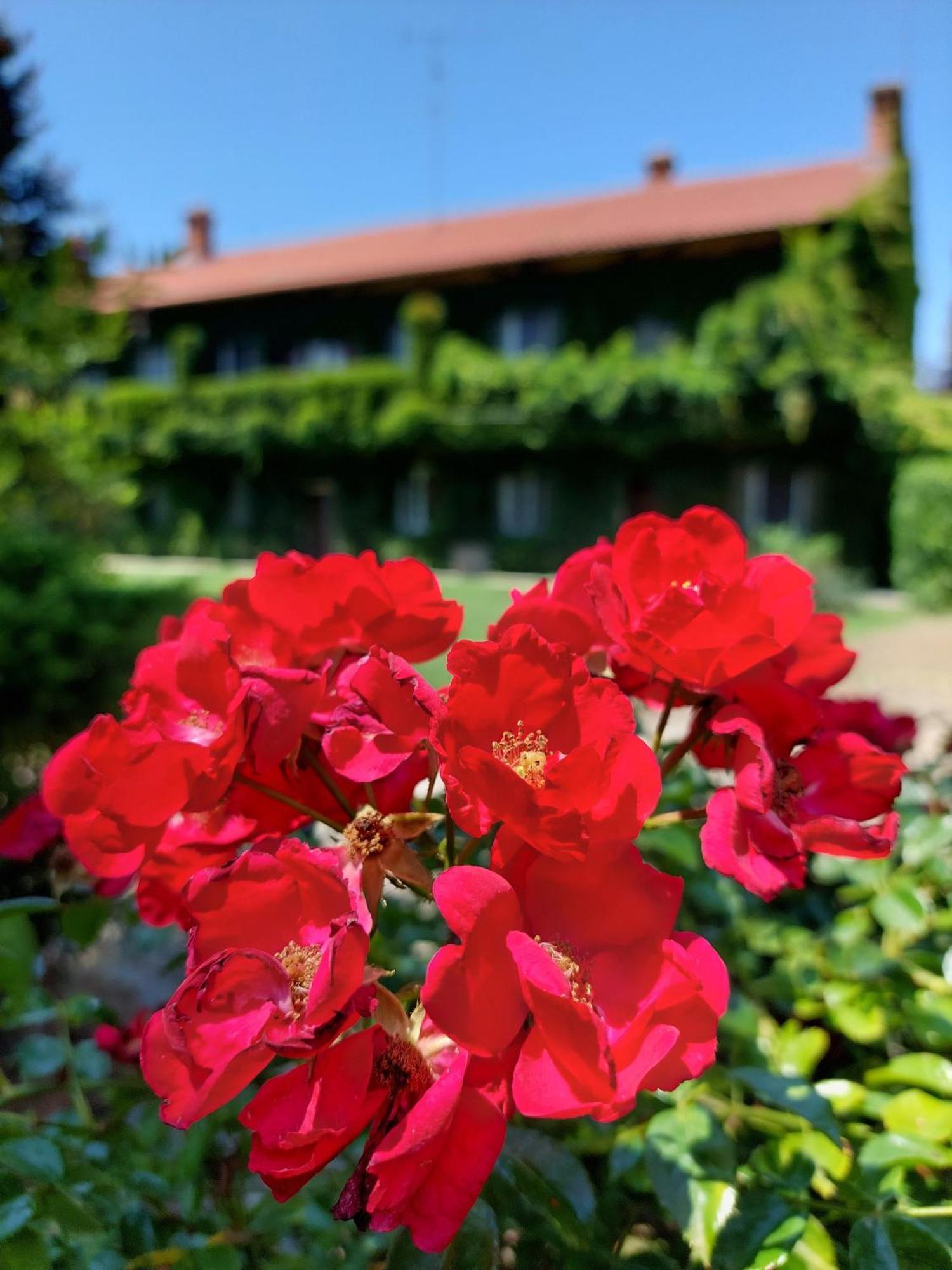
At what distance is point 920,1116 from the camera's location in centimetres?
96

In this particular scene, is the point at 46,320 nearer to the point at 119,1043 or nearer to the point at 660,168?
the point at 119,1043

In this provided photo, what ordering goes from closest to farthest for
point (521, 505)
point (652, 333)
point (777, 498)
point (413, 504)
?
point (777, 498), point (652, 333), point (521, 505), point (413, 504)

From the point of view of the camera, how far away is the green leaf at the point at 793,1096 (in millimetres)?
914

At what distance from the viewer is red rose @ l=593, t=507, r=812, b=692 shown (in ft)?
2.48

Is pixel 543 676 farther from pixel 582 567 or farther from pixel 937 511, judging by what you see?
pixel 937 511

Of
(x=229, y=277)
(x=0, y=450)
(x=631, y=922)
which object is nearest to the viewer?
(x=631, y=922)

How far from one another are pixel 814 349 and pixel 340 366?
944cm

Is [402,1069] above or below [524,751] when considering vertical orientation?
below

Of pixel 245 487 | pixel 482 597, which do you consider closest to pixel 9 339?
pixel 482 597

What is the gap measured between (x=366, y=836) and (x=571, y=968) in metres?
0.18

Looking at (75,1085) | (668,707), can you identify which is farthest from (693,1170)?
(75,1085)

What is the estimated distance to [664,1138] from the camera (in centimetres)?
95

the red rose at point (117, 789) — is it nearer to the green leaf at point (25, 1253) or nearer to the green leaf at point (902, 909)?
the green leaf at point (25, 1253)

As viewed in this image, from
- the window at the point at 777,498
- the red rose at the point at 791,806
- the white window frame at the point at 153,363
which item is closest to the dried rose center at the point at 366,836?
the red rose at the point at 791,806
